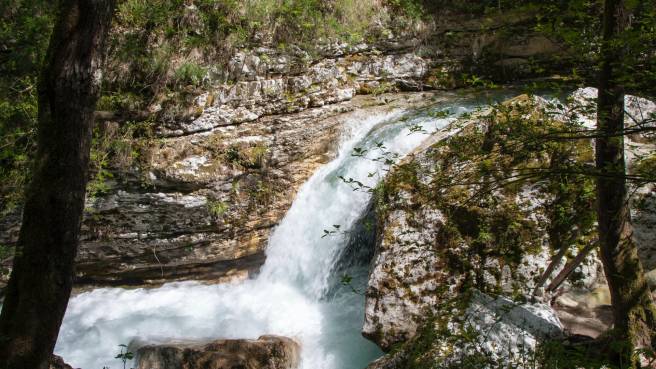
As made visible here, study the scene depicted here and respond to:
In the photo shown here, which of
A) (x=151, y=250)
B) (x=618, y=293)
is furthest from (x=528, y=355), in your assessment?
(x=151, y=250)

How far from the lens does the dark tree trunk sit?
2463mm

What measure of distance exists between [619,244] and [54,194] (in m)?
3.52

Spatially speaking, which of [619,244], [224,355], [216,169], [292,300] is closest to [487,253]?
[619,244]

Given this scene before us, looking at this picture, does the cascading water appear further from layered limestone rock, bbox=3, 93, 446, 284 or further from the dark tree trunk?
the dark tree trunk

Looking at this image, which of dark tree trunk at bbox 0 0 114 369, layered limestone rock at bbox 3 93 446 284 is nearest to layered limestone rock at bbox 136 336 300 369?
layered limestone rock at bbox 3 93 446 284

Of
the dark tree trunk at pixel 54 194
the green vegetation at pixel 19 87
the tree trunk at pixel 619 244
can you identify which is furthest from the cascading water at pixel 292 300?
the dark tree trunk at pixel 54 194

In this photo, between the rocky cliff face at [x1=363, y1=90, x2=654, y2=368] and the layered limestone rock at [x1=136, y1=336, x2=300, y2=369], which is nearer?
the rocky cliff face at [x1=363, y1=90, x2=654, y2=368]

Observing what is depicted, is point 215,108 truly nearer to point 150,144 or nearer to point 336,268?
point 150,144

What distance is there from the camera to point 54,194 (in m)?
2.50

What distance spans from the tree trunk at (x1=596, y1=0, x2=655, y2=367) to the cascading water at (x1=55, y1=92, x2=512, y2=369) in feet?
8.33

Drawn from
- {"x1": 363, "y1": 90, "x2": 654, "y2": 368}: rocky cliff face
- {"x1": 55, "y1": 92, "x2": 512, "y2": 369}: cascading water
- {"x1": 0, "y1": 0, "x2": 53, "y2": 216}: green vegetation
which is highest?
{"x1": 0, "y1": 0, "x2": 53, "y2": 216}: green vegetation

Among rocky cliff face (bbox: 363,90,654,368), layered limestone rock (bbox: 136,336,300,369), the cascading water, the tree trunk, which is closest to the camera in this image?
the tree trunk

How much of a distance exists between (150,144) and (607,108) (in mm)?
6349

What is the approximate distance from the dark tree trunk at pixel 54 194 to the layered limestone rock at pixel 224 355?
2.82 meters
